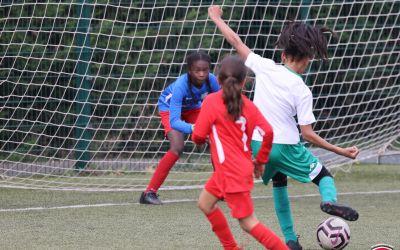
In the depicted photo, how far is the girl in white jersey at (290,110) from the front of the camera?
221 inches

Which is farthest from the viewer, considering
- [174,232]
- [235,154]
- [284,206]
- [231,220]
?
[231,220]

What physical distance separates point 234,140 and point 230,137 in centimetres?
3

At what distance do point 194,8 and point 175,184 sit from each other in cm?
184

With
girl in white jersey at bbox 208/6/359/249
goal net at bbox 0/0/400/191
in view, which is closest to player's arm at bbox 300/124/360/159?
girl in white jersey at bbox 208/6/359/249

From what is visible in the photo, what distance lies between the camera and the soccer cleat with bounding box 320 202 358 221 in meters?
5.35

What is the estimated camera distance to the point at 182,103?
7867mm

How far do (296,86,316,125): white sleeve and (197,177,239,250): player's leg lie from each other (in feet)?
2.44

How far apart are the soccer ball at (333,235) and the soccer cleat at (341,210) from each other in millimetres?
210

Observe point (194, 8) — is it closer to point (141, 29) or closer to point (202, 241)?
point (141, 29)

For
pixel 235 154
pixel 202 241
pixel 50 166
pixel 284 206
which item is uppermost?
pixel 235 154

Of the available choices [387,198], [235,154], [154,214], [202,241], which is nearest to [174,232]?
[202,241]

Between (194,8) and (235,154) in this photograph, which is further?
(194,8)

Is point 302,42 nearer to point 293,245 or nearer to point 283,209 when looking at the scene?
point 283,209

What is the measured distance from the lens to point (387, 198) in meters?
8.62
